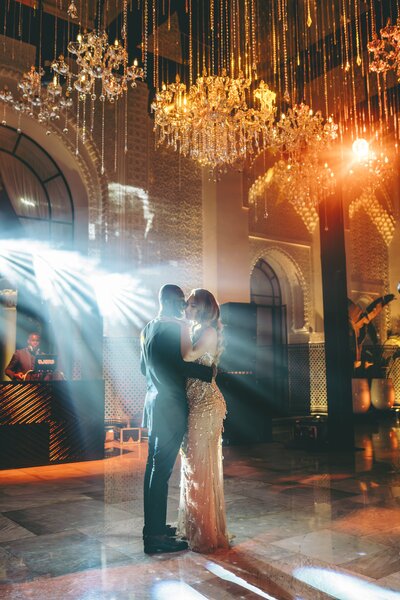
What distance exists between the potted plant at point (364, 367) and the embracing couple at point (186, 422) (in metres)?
8.52

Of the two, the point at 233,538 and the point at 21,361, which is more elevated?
the point at 21,361

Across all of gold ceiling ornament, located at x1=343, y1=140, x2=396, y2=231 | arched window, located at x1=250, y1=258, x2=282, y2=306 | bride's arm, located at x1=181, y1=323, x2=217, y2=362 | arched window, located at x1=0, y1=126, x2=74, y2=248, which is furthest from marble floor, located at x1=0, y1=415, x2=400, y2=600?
gold ceiling ornament, located at x1=343, y1=140, x2=396, y2=231

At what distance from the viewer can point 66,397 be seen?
260 inches

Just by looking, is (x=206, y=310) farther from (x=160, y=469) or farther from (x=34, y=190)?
(x=34, y=190)

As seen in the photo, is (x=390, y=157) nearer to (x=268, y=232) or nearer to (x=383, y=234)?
(x=383, y=234)

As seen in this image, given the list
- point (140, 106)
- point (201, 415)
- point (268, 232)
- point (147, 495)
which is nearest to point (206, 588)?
point (147, 495)

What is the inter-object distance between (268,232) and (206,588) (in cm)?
994

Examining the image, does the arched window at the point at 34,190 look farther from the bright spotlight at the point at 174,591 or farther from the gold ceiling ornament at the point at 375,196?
the bright spotlight at the point at 174,591

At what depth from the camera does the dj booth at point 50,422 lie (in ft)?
20.4

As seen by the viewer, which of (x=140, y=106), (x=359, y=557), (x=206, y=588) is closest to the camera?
(x=206, y=588)

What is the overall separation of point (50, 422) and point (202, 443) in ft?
12.7

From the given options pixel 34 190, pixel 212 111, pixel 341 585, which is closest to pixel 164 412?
pixel 341 585

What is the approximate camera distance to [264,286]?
12422 millimetres

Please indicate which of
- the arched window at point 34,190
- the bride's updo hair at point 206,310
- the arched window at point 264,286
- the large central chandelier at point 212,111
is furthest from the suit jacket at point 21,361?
the arched window at point 264,286
